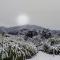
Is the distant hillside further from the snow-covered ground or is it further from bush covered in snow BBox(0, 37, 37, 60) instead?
the snow-covered ground

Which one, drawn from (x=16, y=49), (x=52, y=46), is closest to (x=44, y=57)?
(x=52, y=46)

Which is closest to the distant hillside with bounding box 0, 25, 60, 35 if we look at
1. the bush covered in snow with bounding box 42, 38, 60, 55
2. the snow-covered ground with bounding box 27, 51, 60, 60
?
the bush covered in snow with bounding box 42, 38, 60, 55

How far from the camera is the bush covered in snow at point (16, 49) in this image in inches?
72.7

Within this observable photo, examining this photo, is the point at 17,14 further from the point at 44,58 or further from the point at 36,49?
the point at 44,58

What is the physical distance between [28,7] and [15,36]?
398 mm

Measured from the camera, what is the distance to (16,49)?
185 cm

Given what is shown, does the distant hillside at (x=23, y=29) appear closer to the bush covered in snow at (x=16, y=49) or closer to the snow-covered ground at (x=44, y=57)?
the bush covered in snow at (x=16, y=49)

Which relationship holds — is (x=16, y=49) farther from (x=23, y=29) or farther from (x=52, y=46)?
(x=52, y=46)

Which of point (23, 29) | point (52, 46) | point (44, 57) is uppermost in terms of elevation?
point (23, 29)

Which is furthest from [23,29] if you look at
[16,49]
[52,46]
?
[52,46]

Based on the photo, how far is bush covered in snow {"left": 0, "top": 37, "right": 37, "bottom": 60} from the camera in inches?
72.7

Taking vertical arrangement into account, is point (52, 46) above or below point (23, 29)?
below

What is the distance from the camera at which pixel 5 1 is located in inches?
77.9

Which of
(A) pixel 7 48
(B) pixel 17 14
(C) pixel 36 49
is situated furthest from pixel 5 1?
(C) pixel 36 49
